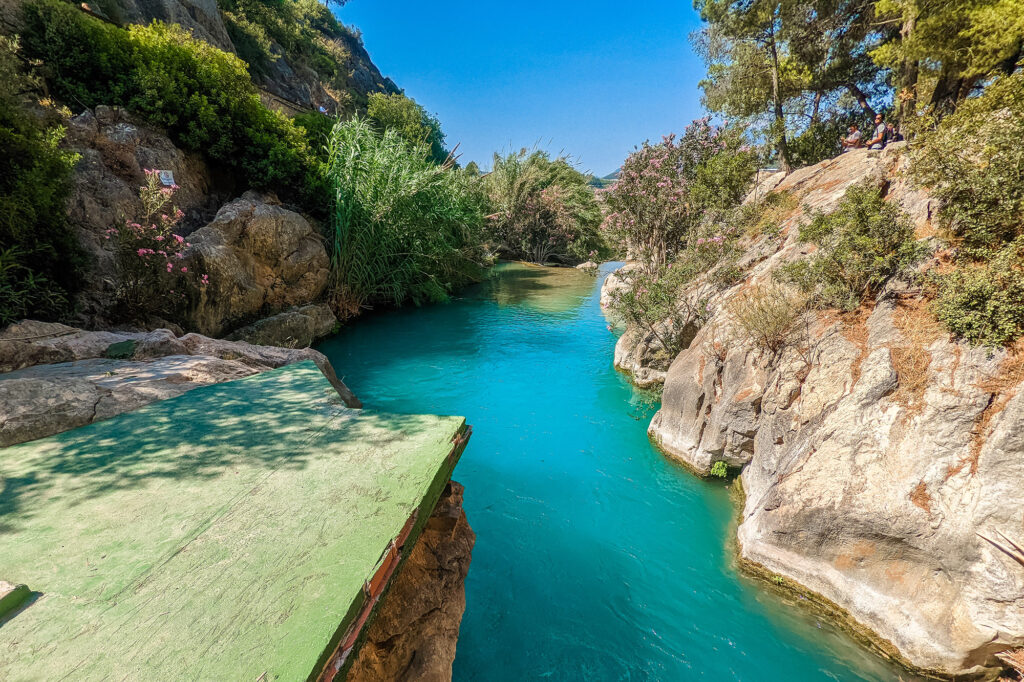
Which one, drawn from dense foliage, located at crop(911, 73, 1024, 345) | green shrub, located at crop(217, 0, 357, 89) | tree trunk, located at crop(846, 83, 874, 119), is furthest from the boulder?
green shrub, located at crop(217, 0, 357, 89)

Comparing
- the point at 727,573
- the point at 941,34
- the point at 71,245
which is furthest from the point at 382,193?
the point at 941,34

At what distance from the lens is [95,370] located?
11.3ft

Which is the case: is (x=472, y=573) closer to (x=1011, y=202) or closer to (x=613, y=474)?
(x=613, y=474)

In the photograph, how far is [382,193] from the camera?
10789mm

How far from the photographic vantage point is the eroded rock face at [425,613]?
2.07 meters

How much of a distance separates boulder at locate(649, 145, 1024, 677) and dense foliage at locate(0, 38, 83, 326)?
8741 mm

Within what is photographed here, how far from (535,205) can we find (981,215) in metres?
23.7

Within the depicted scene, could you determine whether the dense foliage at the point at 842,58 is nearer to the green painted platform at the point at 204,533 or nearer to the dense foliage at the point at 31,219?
the green painted platform at the point at 204,533

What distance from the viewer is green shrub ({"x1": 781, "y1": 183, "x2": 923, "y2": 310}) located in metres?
4.18

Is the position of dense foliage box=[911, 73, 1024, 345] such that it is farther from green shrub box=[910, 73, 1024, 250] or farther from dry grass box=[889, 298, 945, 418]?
dry grass box=[889, 298, 945, 418]

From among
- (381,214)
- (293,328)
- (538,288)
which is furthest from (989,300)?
(538,288)

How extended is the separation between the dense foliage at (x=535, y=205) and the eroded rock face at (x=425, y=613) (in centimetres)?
2356

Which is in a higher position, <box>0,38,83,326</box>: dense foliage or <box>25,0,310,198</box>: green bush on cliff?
<box>25,0,310,198</box>: green bush on cliff

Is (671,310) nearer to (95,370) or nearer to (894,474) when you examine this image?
(894,474)
